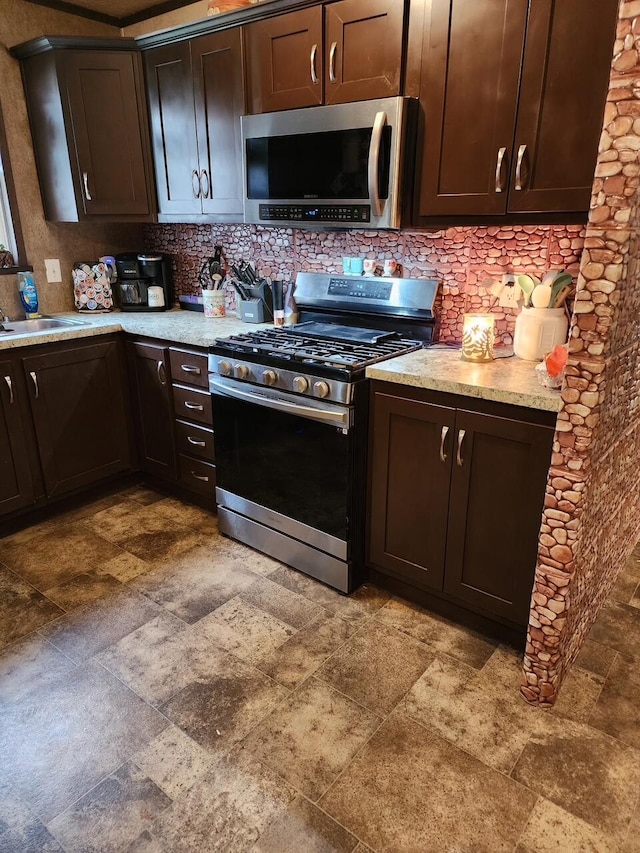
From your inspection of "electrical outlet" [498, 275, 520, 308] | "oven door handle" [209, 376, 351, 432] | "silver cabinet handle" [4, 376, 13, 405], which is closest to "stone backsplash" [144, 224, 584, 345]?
"electrical outlet" [498, 275, 520, 308]

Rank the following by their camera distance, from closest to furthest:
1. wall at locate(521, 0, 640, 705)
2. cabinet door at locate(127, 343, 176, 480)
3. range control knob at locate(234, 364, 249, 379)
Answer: wall at locate(521, 0, 640, 705) < range control knob at locate(234, 364, 249, 379) < cabinet door at locate(127, 343, 176, 480)

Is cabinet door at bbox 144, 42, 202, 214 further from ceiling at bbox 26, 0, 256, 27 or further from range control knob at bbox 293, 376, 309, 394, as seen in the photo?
range control knob at bbox 293, 376, 309, 394

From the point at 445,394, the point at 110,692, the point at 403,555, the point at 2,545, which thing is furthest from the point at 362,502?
the point at 2,545

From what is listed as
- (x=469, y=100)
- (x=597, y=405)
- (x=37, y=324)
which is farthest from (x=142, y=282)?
(x=597, y=405)

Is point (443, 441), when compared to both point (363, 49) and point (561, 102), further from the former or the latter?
point (363, 49)

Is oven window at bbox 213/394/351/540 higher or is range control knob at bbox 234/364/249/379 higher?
range control knob at bbox 234/364/249/379

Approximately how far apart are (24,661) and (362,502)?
1.33 m

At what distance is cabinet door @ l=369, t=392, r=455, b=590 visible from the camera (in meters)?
2.04

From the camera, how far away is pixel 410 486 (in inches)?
84.6

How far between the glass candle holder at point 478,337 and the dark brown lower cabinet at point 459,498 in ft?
0.99

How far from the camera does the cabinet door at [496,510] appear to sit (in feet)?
6.00

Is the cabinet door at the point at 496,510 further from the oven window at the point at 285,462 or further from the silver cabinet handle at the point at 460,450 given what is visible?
the oven window at the point at 285,462

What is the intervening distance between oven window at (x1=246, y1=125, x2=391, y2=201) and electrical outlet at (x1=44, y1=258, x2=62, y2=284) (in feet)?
4.56

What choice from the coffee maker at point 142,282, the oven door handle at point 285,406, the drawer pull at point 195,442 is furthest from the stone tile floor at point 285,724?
the coffee maker at point 142,282
